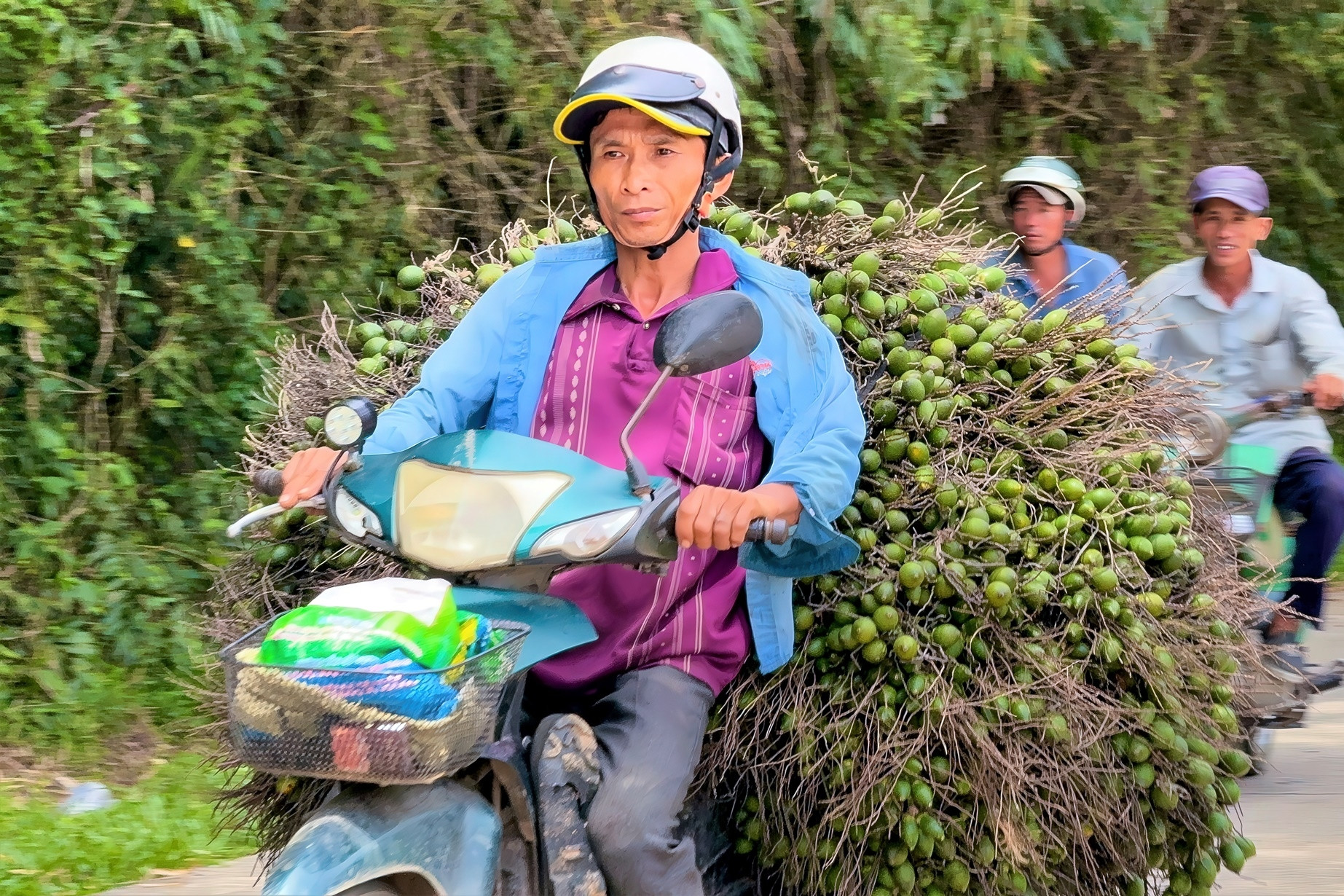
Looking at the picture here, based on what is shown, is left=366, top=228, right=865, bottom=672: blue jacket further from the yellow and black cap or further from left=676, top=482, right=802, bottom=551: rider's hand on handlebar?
the yellow and black cap

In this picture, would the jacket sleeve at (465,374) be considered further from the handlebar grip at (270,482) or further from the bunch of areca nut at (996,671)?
the bunch of areca nut at (996,671)

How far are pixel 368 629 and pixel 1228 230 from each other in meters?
4.11

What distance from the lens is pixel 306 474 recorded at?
2.38 metres

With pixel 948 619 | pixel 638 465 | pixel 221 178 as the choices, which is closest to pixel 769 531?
pixel 638 465

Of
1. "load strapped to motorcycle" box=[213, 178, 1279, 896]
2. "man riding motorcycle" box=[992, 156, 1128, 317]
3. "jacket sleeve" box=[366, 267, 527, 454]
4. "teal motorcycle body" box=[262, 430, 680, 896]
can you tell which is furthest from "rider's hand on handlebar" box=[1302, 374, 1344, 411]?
"teal motorcycle body" box=[262, 430, 680, 896]

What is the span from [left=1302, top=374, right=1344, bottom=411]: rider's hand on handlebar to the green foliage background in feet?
5.50

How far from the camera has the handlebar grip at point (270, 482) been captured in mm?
2400

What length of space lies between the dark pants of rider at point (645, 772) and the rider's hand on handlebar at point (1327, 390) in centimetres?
300

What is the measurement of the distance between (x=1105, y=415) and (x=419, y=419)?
4.62 ft

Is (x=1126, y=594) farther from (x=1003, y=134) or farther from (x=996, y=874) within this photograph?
(x=1003, y=134)

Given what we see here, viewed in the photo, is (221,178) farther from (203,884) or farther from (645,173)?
(645,173)

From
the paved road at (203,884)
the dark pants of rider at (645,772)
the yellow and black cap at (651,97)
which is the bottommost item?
the paved road at (203,884)

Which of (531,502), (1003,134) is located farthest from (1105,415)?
(1003,134)

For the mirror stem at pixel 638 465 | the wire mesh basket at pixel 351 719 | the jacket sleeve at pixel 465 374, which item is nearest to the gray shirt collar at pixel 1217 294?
the jacket sleeve at pixel 465 374
